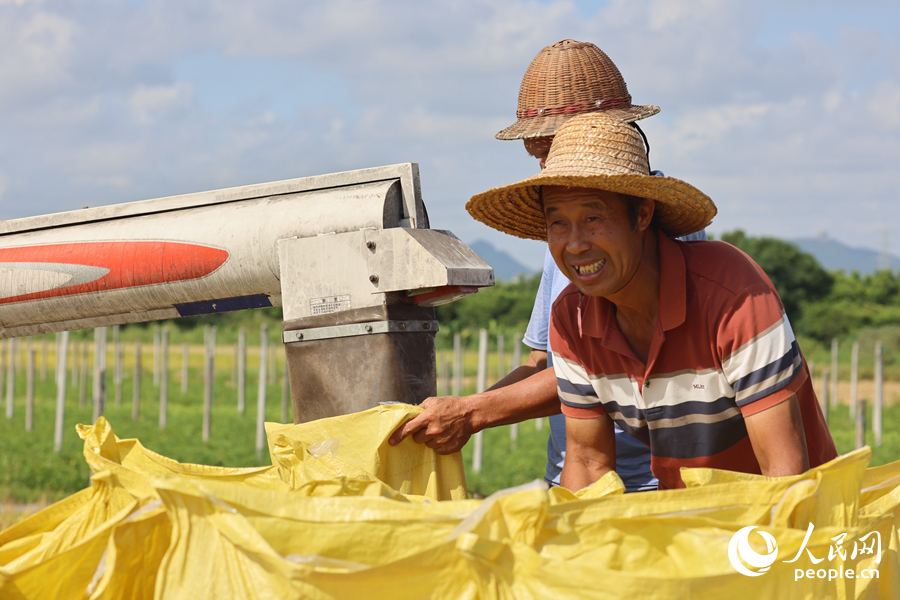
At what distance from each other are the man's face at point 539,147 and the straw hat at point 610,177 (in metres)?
0.70

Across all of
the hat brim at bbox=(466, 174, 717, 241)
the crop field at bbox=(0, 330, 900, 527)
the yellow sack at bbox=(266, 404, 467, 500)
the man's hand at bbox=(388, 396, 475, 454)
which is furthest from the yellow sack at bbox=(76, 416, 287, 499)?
the crop field at bbox=(0, 330, 900, 527)

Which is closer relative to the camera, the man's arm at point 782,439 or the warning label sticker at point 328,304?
the man's arm at point 782,439

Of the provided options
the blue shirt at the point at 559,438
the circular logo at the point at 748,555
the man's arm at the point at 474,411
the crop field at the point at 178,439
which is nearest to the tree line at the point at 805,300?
the crop field at the point at 178,439

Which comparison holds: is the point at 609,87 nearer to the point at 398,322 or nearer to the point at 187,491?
the point at 398,322

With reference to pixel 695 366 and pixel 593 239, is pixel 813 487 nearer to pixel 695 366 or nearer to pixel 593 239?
pixel 695 366

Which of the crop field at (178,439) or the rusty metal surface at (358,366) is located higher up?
the rusty metal surface at (358,366)

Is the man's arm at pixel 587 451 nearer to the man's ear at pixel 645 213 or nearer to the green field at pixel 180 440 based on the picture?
the man's ear at pixel 645 213

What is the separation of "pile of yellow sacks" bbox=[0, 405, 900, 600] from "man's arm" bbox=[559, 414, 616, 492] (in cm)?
45

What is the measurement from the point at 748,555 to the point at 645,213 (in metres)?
0.83

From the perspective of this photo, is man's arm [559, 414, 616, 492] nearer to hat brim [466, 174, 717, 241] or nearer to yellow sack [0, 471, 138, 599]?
hat brim [466, 174, 717, 241]

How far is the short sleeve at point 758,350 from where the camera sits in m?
1.69

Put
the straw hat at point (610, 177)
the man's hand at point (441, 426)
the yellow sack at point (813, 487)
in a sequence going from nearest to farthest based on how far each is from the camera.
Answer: the yellow sack at point (813, 487)
the straw hat at point (610, 177)
the man's hand at point (441, 426)

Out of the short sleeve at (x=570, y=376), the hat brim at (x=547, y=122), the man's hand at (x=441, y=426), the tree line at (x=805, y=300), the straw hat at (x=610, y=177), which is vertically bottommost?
the man's hand at (x=441, y=426)

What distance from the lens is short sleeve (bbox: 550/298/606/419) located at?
2027 millimetres
